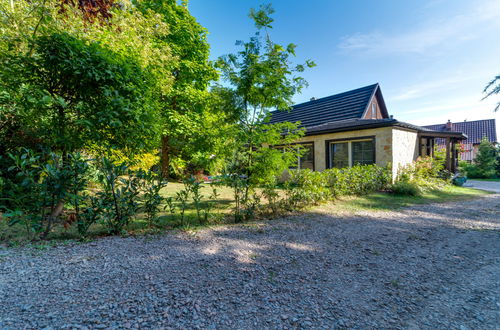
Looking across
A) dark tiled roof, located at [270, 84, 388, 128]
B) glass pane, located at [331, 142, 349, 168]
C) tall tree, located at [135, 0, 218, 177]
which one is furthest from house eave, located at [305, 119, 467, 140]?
tall tree, located at [135, 0, 218, 177]

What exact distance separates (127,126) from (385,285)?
4.19m

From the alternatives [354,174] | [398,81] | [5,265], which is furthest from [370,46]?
[5,265]

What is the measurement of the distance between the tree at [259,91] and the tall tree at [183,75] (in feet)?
16.4

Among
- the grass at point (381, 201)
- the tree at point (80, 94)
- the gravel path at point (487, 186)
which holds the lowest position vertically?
the gravel path at point (487, 186)

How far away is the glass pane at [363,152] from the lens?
962 cm

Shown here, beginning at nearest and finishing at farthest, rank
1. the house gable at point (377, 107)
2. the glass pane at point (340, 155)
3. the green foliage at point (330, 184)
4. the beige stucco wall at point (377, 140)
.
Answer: the green foliage at point (330, 184) < the beige stucco wall at point (377, 140) < the glass pane at point (340, 155) < the house gable at point (377, 107)

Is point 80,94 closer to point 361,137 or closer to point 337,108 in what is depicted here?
point 361,137

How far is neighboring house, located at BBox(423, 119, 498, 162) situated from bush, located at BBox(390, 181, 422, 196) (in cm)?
1876

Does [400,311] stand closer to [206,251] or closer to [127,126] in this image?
[206,251]

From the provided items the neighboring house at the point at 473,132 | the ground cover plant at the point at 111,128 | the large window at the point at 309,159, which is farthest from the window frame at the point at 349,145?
the neighboring house at the point at 473,132

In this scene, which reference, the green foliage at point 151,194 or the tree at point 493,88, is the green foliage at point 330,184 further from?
the tree at point 493,88

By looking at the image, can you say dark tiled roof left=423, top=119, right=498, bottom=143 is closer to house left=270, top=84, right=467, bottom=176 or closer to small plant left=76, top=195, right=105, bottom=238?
house left=270, top=84, right=467, bottom=176

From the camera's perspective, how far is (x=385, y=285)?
219cm

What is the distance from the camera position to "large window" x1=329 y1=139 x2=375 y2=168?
383 inches
